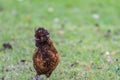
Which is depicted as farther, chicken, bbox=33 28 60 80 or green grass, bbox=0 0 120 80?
green grass, bbox=0 0 120 80

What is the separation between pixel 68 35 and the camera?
1232 cm

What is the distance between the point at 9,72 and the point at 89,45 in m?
3.44

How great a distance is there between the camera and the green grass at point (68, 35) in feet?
27.7

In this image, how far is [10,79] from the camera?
7.80 metres

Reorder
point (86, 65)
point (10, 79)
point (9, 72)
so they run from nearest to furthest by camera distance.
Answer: point (10, 79), point (9, 72), point (86, 65)

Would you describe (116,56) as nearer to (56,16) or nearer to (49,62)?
(49,62)

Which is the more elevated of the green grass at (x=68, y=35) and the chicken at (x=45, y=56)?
the chicken at (x=45, y=56)

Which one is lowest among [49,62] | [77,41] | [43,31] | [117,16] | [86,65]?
[117,16]

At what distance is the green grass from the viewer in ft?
27.7

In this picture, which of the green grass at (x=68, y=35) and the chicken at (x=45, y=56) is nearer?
the chicken at (x=45, y=56)

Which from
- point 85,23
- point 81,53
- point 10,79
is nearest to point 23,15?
point 85,23

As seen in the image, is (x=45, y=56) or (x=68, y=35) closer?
(x=45, y=56)

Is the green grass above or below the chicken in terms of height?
below

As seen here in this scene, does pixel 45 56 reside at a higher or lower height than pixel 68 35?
higher
